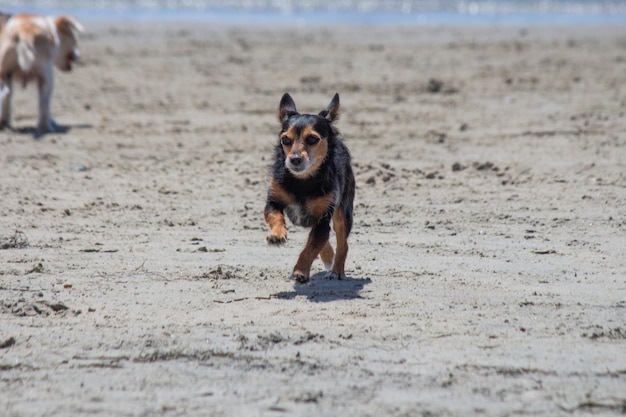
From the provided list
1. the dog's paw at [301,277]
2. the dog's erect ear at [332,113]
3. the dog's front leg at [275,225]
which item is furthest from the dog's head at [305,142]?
the dog's paw at [301,277]

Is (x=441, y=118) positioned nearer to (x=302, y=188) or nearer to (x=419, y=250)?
(x=419, y=250)

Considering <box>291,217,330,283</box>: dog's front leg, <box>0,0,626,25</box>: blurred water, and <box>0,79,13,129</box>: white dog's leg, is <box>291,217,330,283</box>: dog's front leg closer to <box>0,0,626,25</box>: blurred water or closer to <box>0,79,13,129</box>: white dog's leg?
<box>0,79,13,129</box>: white dog's leg

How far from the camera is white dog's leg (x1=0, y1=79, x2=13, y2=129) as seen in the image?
39.7ft

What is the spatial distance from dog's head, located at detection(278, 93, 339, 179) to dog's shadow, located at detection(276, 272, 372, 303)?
69 cm

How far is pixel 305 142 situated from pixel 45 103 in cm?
625

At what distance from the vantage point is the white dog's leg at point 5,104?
12094mm

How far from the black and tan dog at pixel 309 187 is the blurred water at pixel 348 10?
21.9 m

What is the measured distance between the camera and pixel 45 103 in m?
11.9

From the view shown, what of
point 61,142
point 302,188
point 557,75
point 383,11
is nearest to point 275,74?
point 557,75

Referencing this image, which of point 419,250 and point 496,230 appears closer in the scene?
point 419,250

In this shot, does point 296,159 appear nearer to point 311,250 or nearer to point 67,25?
point 311,250

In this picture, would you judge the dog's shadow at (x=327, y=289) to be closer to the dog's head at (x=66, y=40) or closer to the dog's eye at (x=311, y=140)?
the dog's eye at (x=311, y=140)

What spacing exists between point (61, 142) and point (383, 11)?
23720 millimetres

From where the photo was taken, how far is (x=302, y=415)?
4355 mm
